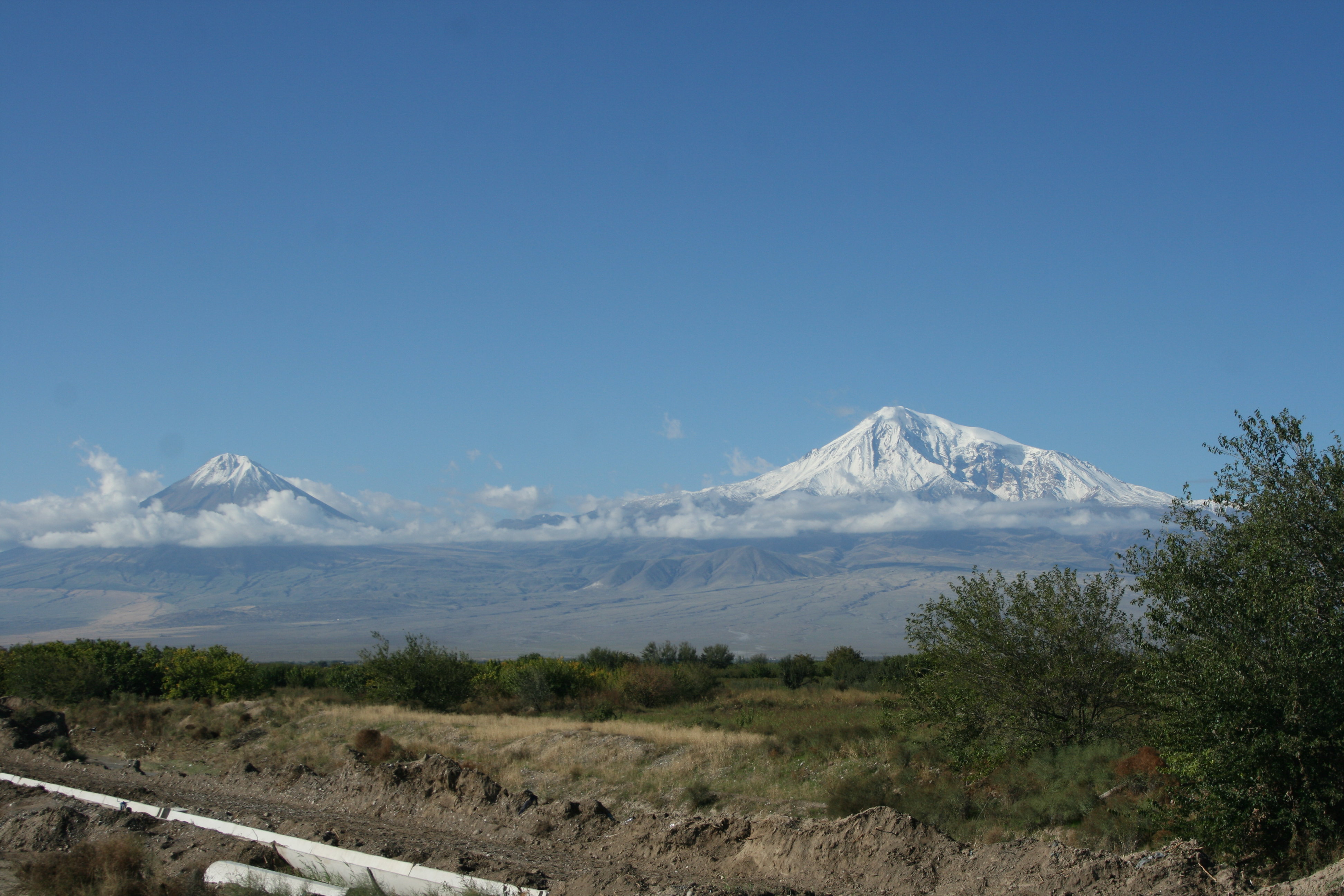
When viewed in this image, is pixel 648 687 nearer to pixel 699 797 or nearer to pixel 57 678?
pixel 699 797

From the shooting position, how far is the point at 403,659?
1751 inches

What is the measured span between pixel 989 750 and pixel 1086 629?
342 cm

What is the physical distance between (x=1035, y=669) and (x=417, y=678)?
3247cm

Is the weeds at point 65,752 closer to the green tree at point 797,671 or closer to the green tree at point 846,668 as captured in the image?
the green tree at point 846,668

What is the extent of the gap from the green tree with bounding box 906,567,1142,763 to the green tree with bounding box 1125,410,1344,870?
405 cm

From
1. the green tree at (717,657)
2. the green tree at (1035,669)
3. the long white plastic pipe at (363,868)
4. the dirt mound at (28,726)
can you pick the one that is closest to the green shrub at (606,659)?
the green tree at (717,657)

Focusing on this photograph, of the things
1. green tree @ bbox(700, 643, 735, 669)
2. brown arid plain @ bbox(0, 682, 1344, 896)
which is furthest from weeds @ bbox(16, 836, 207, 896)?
green tree @ bbox(700, 643, 735, 669)

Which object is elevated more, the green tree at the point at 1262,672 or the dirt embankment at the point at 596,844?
the green tree at the point at 1262,672

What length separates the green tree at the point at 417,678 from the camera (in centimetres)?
4306

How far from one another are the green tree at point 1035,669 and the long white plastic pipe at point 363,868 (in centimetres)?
1141

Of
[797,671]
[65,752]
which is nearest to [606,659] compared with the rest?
[797,671]

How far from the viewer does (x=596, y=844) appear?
1576 centimetres

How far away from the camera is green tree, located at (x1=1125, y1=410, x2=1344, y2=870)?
12492mm

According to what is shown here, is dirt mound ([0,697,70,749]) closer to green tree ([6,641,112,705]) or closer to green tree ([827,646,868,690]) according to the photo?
green tree ([6,641,112,705])
